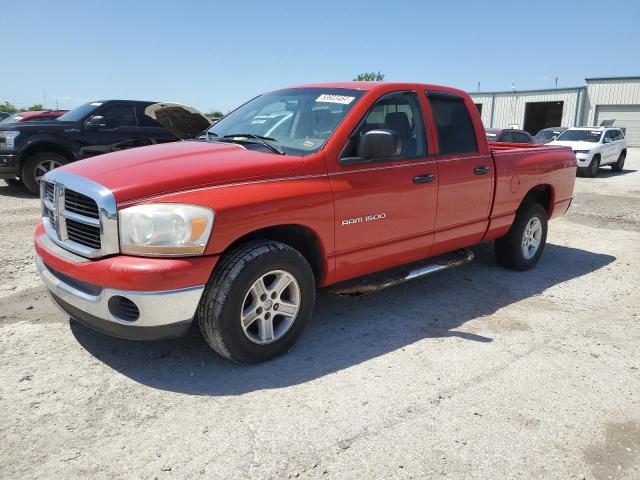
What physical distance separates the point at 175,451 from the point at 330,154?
6.94 ft

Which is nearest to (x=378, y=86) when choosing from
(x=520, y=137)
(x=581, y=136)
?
(x=520, y=137)

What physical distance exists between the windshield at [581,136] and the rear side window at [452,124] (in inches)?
572

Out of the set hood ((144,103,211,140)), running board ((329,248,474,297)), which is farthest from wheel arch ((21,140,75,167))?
running board ((329,248,474,297))

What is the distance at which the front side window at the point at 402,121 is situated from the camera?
4.00 meters

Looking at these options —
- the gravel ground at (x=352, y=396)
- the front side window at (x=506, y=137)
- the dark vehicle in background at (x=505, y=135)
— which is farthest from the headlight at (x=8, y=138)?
the front side window at (x=506, y=137)

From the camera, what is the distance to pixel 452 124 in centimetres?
466

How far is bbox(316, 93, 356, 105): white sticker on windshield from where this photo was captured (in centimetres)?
398

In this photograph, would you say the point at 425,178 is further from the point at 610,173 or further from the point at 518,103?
the point at 518,103

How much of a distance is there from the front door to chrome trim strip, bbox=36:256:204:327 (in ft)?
3.80

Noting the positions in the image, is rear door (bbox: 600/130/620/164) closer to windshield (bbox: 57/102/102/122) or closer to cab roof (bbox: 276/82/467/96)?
cab roof (bbox: 276/82/467/96)

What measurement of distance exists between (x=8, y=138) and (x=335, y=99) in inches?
302

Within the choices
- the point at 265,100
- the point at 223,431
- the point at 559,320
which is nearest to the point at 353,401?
Answer: the point at 223,431

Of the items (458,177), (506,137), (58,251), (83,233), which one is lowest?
(58,251)

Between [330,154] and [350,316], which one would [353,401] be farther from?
[330,154]
